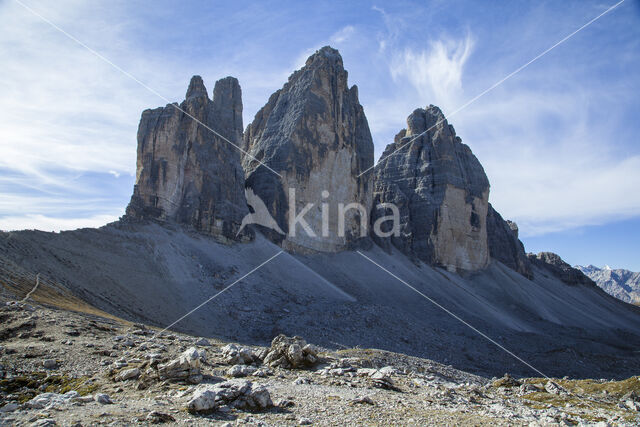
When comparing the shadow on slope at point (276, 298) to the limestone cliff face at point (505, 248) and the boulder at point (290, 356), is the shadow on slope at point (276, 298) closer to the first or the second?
the boulder at point (290, 356)

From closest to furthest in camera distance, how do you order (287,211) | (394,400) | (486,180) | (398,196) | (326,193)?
1. (394,400)
2. (287,211)
3. (326,193)
4. (398,196)
5. (486,180)

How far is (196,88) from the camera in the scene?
55.4 m

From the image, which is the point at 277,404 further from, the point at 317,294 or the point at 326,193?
the point at 326,193

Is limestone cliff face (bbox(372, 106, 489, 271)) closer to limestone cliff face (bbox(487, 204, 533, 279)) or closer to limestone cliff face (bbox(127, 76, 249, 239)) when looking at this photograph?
limestone cliff face (bbox(487, 204, 533, 279))

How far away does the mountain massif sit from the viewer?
3638 cm

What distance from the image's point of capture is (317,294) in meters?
46.4

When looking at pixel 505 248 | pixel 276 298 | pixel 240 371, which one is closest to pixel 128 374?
pixel 240 371

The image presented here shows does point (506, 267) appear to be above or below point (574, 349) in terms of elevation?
above

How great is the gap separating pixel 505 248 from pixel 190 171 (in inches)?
2951

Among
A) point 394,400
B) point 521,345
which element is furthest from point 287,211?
point 394,400

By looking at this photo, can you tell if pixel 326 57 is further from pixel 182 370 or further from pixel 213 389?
pixel 213 389

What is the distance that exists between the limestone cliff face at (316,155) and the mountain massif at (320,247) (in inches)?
10.0

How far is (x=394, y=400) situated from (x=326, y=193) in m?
55.1

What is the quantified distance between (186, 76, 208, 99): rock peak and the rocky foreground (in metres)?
40.2
